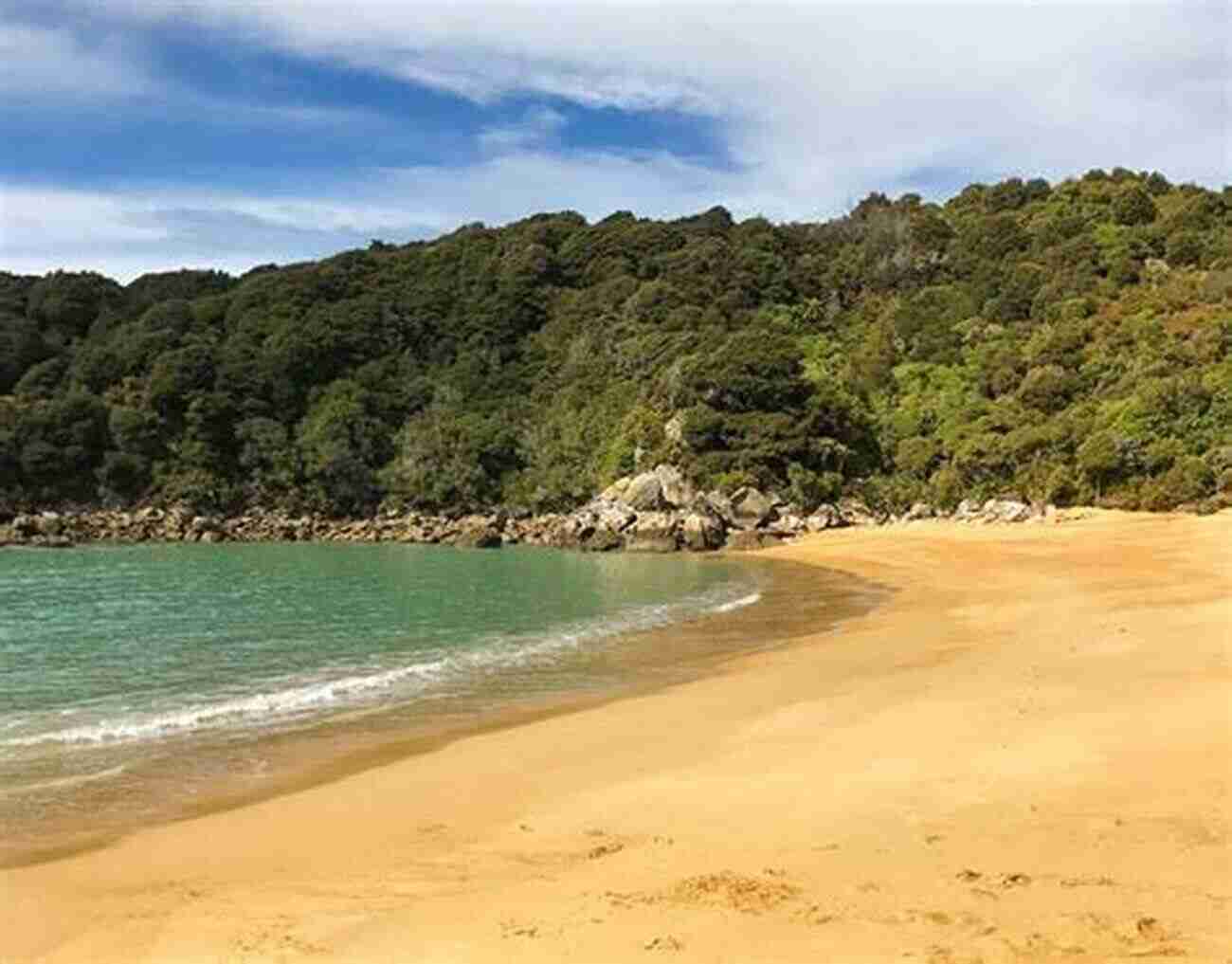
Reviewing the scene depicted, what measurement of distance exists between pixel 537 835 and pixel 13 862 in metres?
3.95

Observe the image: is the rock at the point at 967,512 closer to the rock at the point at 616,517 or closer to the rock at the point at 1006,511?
the rock at the point at 1006,511

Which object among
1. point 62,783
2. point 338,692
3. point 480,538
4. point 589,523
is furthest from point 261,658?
point 480,538

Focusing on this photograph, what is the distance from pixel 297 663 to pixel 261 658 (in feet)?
2.65

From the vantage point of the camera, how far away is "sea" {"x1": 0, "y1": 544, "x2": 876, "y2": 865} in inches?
464

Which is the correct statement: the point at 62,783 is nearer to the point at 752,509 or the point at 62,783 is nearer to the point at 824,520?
the point at 824,520

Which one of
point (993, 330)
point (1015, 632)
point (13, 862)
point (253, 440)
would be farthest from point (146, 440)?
point (13, 862)

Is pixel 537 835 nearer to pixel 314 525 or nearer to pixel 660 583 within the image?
pixel 660 583

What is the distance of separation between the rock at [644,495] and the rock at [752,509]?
3706mm

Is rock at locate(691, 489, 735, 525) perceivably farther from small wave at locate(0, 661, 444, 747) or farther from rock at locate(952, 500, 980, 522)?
small wave at locate(0, 661, 444, 747)

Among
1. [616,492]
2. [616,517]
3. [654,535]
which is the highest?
[616,492]

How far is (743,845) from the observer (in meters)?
Result: 8.59

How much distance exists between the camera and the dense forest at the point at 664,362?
56.8 m

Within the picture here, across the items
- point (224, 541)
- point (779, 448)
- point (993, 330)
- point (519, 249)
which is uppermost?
point (519, 249)

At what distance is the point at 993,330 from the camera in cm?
6794
